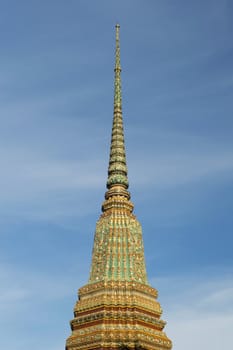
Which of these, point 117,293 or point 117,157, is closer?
point 117,293

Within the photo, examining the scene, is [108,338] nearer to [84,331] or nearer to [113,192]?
[84,331]

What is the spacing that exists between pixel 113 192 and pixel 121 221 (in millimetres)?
3540

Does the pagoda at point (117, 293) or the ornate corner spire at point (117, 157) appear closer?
the pagoda at point (117, 293)

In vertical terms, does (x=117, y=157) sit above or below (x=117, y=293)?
above

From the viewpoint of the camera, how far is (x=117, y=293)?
4706cm

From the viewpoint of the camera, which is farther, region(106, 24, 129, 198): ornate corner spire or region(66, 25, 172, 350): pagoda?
region(106, 24, 129, 198): ornate corner spire

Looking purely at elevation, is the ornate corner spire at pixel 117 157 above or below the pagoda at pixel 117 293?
above

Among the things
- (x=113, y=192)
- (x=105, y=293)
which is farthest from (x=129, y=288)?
(x=113, y=192)

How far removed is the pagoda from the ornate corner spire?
0.11 meters

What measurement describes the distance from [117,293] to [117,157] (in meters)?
14.7

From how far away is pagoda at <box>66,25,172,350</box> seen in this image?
148 feet

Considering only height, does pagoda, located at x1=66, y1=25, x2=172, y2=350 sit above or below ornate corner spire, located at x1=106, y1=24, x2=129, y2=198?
below

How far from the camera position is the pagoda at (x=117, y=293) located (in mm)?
45009

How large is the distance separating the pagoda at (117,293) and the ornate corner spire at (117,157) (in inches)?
4.5
